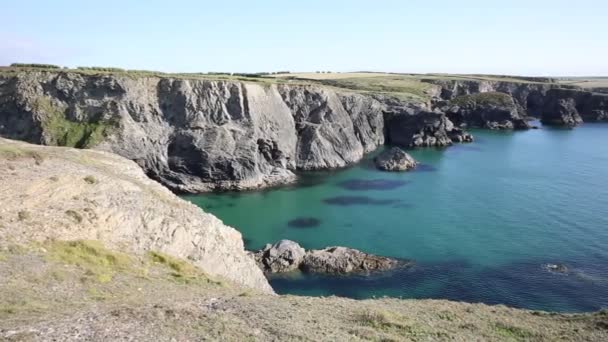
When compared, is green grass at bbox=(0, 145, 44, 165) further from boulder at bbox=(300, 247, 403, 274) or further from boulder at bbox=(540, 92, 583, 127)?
boulder at bbox=(540, 92, 583, 127)

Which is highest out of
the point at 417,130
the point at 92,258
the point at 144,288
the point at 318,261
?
the point at 92,258

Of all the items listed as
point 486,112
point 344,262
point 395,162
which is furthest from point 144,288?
point 486,112

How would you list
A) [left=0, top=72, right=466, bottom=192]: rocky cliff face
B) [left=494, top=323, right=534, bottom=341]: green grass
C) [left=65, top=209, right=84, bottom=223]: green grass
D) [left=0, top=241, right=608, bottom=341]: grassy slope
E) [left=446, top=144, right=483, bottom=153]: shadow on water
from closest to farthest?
[left=0, top=241, right=608, bottom=341]: grassy slope, [left=494, top=323, right=534, bottom=341]: green grass, [left=65, top=209, right=84, bottom=223]: green grass, [left=0, top=72, right=466, bottom=192]: rocky cliff face, [left=446, top=144, right=483, bottom=153]: shadow on water

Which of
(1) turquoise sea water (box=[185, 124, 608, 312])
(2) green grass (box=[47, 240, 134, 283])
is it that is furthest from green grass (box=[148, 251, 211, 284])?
(1) turquoise sea water (box=[185, 124, 608, 312])

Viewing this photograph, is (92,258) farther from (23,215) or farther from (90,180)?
(90,180)

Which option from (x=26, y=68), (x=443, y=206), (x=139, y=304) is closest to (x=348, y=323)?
(x=139, y=304)
